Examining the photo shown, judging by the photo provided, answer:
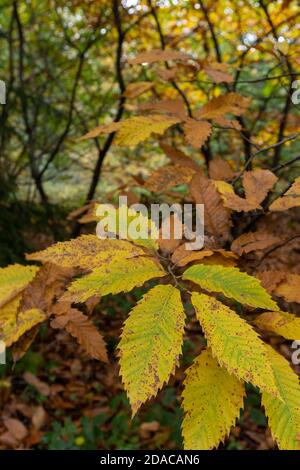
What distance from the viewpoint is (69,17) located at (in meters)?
3.91

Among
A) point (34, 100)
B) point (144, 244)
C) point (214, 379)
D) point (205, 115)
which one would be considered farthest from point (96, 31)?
point (214, 379)

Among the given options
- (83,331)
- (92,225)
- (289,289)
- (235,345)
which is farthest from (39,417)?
(235,345)

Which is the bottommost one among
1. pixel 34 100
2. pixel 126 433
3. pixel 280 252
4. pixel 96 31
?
pixel 126 433

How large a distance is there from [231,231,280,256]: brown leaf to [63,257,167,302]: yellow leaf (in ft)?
0.84

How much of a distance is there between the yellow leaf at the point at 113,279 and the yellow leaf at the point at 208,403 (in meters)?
0.18

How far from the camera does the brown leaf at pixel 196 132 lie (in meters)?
1.12

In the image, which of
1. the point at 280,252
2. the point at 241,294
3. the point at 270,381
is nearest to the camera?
the point at 270,381

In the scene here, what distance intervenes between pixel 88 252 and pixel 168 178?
0.46 m

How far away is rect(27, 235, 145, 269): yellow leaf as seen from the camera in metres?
0.75

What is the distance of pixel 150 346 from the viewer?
619 millimetres

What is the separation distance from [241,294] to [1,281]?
21.7 inches

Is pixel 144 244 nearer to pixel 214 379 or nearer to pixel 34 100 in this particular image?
pixel 214 379

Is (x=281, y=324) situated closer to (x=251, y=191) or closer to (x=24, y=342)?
(x=251, y=191)

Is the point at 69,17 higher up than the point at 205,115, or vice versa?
the point at 69,17
